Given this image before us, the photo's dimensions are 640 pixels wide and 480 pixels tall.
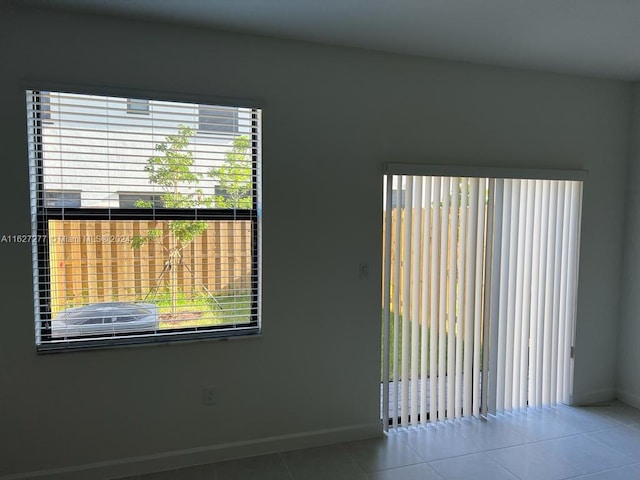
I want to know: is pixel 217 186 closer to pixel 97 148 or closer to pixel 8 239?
pixel 97 148

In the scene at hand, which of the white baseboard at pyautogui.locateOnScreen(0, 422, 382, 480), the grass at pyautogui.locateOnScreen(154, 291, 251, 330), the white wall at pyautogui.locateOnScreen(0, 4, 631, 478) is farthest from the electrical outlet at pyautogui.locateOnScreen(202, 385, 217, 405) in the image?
the grass at pyautogui.locateOnScreen(154, 291, 251, 330)

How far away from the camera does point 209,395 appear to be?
2.73 metres

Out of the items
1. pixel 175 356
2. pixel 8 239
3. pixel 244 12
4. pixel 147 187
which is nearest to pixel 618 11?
pixel 244 12

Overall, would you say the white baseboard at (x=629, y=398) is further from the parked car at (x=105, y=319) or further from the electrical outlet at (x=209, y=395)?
the parked car at (x=105, y=319)

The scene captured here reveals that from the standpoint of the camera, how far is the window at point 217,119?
2643 mm

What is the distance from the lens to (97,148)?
2469 millimetres

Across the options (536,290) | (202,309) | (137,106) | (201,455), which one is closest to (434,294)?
(536,290)

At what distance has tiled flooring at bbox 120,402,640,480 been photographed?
104 inches

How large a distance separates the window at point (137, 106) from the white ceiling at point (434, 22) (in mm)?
442

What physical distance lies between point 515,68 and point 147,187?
2716 mm

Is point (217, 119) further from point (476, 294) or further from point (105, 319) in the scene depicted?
point (476, 294)

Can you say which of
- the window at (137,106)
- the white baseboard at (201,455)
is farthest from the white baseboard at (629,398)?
the window at (137,106)

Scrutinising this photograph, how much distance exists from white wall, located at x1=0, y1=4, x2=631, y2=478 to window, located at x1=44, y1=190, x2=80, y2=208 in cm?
12

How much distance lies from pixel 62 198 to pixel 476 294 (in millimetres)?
2789
